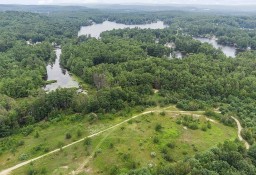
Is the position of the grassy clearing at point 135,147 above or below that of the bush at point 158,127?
below

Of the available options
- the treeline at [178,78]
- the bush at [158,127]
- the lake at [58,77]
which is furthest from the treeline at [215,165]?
the lake at [58,77]

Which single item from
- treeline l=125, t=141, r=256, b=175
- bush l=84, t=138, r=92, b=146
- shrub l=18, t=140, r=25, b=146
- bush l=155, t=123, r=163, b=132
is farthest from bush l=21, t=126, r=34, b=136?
bush l=155, t=123, r=163, b=132

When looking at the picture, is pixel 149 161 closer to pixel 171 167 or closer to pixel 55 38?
pixel 171 167

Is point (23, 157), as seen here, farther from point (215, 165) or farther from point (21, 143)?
point (215, 165)

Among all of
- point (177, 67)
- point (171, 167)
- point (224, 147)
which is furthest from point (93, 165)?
point (177, 67)

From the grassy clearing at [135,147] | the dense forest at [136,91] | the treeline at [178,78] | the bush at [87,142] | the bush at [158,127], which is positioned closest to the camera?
the grassy clearing at [135,147]

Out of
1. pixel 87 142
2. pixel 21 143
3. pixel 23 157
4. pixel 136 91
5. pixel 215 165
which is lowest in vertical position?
pixel 21 143

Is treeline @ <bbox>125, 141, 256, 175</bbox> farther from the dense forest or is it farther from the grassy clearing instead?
the grassy clearing

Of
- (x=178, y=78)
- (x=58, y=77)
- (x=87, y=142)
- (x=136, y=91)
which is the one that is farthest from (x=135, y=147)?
(x=58, y=77)

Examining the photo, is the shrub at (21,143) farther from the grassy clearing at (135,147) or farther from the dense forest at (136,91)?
the grassy clearing at (135,147)
